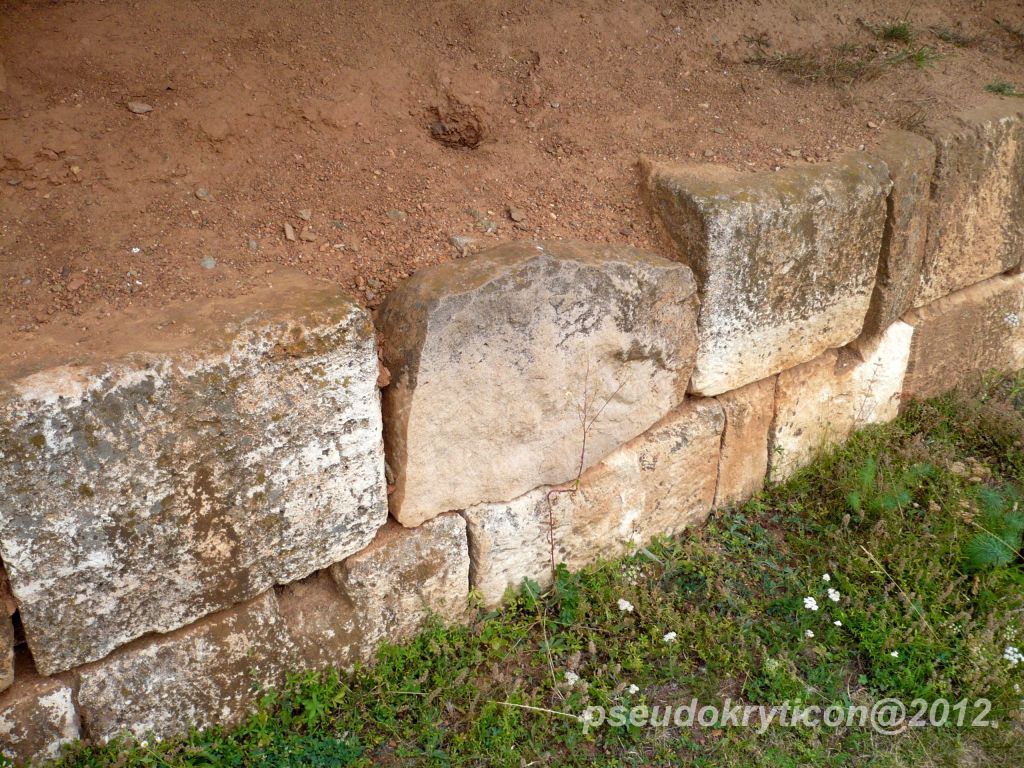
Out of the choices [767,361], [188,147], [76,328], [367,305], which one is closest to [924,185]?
[767,361]

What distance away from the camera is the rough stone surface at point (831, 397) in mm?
3521

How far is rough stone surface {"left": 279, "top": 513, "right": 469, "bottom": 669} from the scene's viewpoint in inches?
101

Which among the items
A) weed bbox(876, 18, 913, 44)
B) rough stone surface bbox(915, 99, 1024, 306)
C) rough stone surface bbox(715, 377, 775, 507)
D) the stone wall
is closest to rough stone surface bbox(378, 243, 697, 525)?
the stone wall

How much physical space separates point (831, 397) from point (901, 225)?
2.33ft

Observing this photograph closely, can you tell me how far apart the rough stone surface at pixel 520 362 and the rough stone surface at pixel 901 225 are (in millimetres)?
978

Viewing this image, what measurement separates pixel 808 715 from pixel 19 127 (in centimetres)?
276

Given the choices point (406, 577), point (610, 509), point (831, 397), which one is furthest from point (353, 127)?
point (831, 397)

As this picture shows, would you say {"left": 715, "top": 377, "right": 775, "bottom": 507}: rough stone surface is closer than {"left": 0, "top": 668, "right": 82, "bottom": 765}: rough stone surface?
No

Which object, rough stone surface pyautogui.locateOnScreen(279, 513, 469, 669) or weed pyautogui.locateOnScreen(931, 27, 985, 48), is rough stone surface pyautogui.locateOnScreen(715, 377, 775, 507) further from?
weed pyautogui.locateOnScreen(931, 27, 985, 48)

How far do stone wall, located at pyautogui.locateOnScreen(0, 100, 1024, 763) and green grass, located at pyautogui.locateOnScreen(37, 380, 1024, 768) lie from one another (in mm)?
102

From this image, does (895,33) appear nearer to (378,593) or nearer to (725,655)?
(725,655)

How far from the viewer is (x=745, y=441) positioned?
341 centimetres

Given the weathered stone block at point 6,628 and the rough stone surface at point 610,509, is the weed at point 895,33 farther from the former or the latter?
the weathered stone block at point 6,628

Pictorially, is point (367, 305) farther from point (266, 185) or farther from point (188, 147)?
point (188, 147)
